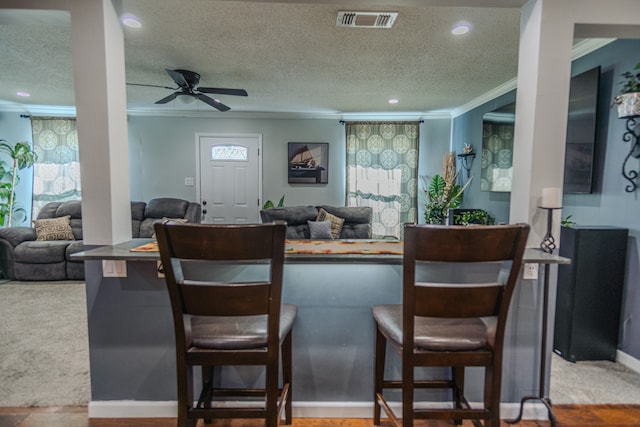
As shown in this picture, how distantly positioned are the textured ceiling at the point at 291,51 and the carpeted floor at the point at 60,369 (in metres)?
2.08

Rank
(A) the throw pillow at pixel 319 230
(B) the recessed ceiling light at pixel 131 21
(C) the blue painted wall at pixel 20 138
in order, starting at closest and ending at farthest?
(B) the recessed ceiling light at pixel 131 21
(A) the throw pillow at pixel 319 230
(C) the blue painted wall at pixel 20 138

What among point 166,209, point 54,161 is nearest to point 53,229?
point 166,209

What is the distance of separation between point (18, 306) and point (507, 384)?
4284mm

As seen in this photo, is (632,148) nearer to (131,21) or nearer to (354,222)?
(354,222)

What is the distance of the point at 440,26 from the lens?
2.34 metres

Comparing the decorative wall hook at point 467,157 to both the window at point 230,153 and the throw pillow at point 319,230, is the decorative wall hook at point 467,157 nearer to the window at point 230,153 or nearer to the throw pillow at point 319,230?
the throw pillow at point 319,230

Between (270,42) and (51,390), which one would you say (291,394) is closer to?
(51,390)

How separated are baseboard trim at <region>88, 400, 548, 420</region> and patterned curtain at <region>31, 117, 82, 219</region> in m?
4.85

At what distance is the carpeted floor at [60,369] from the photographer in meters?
1.83

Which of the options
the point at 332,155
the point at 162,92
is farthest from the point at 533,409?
the point at 162,92

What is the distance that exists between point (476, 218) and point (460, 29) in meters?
2.45

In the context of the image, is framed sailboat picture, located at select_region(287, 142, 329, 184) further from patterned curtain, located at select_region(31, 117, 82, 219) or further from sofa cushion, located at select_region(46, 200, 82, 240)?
patterned curtain, located at select_region(31, 117, 82, 219)

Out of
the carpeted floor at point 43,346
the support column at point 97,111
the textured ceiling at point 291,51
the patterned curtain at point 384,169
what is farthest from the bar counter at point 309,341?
the patterned curtain at point 384,169

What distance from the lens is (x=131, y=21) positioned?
7.58 feet
